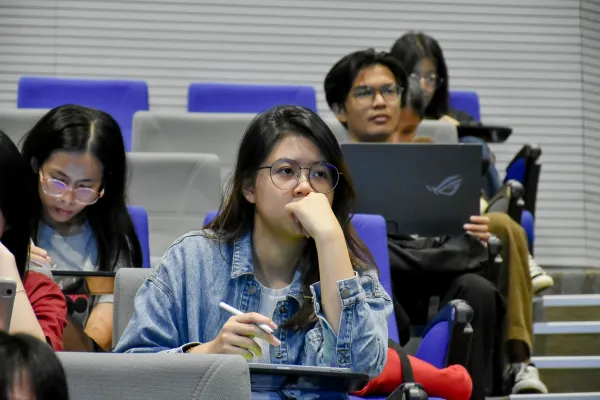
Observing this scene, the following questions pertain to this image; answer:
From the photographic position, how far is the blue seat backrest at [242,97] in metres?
5.38

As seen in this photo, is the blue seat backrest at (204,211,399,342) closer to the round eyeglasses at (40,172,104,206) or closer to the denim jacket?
the round eyeglasses at (40,172,104,206)

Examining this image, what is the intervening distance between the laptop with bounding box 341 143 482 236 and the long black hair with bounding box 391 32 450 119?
144 centimetres

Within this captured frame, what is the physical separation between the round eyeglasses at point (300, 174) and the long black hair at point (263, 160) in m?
0.03

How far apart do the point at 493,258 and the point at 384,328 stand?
1621 millimetres

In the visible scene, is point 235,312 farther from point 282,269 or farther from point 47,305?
point 47,305

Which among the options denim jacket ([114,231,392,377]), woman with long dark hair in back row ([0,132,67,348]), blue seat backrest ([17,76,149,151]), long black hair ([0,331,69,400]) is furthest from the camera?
blue seat backrest ([17,76,149,151])

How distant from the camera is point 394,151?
12.0ft

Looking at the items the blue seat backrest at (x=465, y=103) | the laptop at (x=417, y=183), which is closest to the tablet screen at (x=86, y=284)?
the laptop at (x=417, y=183)

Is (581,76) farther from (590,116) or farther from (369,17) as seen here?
(369,17)

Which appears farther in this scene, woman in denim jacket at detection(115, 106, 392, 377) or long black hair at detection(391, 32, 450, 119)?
long black hair at detection(391, 32, 450, 119)

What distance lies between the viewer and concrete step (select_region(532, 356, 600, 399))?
4562 mm

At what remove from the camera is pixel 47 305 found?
242cm

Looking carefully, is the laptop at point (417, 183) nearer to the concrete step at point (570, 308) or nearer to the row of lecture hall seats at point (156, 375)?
the concrete step at point (570, 308)

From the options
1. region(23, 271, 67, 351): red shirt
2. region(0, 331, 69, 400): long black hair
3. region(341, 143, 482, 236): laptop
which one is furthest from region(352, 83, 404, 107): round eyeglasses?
region(0, 331, 69, 400): long black hair
